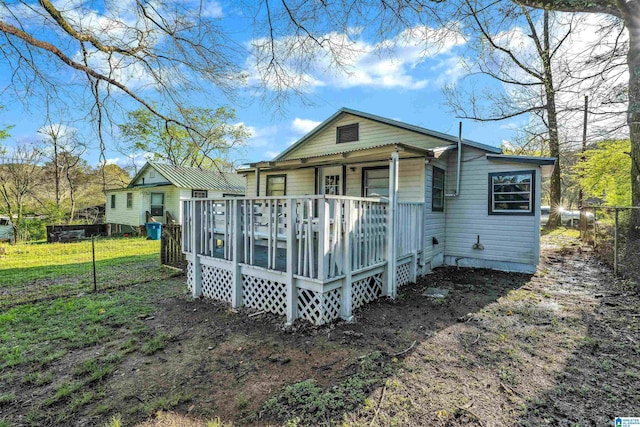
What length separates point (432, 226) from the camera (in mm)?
7570

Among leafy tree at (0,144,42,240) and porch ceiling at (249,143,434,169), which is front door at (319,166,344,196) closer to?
porch ceiling at (249,143,434,169)

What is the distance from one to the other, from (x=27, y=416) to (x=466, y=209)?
8612 millimetres

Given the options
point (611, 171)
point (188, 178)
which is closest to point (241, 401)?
point (611, 171)

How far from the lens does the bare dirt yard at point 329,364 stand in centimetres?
238

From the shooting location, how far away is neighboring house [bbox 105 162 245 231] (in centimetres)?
1802

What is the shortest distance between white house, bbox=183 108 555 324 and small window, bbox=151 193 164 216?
1026 centimetres

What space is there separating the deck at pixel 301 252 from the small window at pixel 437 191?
147cm

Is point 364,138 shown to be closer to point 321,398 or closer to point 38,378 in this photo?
point 321,398

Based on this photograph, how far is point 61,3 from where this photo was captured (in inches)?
164

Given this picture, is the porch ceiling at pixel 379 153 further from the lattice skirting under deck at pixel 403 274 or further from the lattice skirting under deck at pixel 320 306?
the lattice skirting under deck at pixel 320 306

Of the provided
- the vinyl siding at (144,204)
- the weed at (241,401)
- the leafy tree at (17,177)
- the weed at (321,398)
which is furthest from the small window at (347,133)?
the leafy tree at (17,177)

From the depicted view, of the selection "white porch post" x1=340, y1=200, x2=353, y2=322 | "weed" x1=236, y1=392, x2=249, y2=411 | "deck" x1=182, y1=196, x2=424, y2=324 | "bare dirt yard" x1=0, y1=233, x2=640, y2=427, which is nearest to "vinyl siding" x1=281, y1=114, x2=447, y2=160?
"deck" x1=182, y1=196, x2=424, y2=324

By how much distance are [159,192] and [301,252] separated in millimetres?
17556

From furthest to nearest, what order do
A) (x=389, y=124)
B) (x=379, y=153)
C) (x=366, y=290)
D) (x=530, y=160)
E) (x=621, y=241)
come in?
(x=389, y=124), (x=621, y=241), (x=530, y=160), (x=379, y=153), (x=366, y=290)
